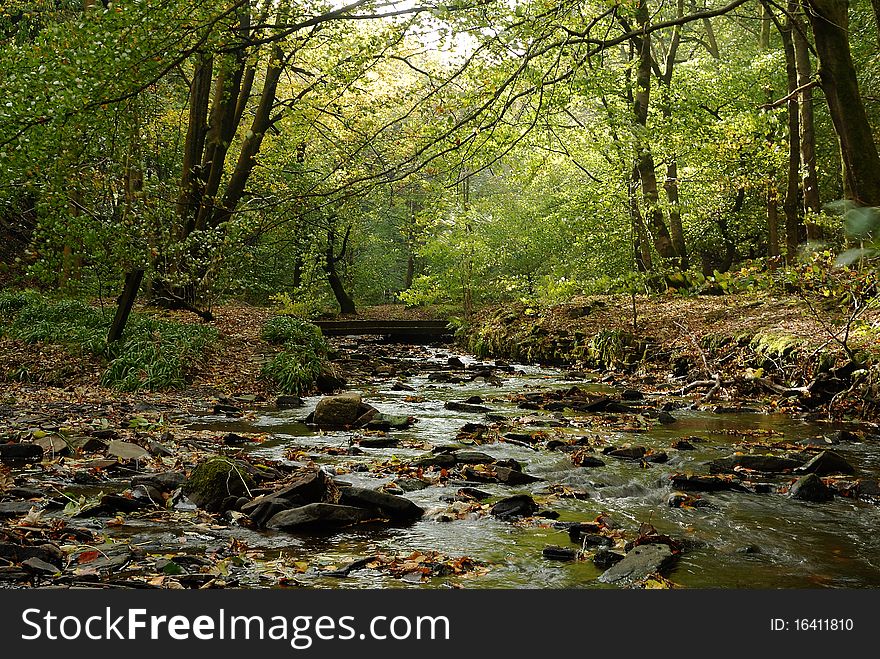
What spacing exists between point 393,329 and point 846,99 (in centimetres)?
2115

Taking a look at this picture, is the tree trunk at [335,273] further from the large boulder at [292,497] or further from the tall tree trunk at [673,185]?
the large boulder at [292,497]

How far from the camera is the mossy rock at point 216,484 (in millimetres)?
5156

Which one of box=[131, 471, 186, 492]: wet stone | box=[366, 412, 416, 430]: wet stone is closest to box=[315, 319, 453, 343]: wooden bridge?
box=[366, 412, 416, 430]: wet stone

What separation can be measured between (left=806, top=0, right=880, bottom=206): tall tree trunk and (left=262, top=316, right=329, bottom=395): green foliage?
8.59m

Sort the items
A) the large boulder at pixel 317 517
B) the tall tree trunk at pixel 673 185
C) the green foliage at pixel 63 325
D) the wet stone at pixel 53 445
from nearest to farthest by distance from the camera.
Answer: the large boulder at pixel 317 517, the wet stone at pixel 53 445, the green foliage at pixel 63 325, the tall tree trunk at pixel 673 185

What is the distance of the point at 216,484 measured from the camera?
208 inches

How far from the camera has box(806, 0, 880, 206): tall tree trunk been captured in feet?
22.0

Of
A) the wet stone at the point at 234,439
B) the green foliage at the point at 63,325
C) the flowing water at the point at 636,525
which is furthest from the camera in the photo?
the green foliage at the point at 63,325

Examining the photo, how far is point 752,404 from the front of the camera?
32.9ft

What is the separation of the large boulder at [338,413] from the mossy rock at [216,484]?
3397 mm

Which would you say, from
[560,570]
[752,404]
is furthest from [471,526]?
[752,404]

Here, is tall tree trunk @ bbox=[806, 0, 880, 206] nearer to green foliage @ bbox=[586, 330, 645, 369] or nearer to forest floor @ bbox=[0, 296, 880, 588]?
forest floor @ bbox=[0, 296, 880, 588]

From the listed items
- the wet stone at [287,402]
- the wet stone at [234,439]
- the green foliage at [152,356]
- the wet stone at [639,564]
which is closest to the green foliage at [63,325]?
the green foliage at [152,356]

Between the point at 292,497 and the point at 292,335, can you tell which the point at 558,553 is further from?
the point at 292,335
